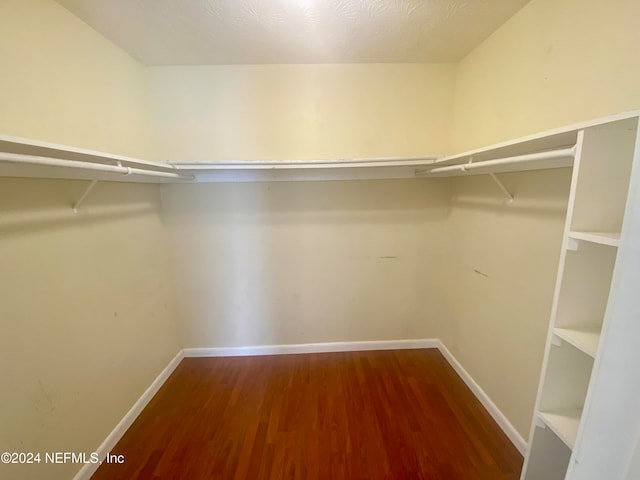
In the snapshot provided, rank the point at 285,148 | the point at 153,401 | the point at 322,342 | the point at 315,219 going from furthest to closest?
the point at 322,342, the point at 315,219, the point at 285,148, the point at 153,401

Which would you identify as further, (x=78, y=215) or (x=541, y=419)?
(x=78, y=215)

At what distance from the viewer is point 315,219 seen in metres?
2.28

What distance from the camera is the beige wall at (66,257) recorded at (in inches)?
42.8

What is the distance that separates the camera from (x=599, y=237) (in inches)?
31.3

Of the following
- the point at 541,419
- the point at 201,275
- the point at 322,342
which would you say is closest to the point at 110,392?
the point at 201,275

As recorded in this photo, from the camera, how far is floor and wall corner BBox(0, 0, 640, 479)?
114 cm

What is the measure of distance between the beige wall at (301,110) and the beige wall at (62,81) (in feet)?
1.09

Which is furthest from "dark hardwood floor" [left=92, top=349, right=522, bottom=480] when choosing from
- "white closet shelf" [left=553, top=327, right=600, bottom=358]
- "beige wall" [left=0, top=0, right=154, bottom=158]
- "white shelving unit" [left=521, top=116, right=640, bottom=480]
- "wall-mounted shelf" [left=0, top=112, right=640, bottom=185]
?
"beige wall" [left=0, top=0, right=154, bottom=158]

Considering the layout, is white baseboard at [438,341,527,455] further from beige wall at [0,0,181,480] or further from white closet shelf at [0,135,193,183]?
white closet shelf at [0,135,193,183]

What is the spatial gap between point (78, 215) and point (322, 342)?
6.54 feet

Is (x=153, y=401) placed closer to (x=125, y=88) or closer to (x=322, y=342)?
(x=322, y=342)

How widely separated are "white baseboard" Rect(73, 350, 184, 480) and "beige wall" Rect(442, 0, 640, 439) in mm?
2357

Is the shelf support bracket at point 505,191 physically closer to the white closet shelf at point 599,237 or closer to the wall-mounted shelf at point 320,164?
the wall-mounted shelf at point 320,164

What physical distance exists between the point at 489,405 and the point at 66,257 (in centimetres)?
263
